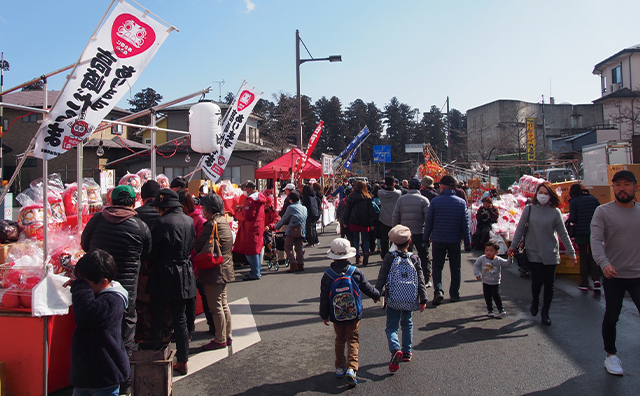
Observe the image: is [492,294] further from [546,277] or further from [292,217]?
[292,217]

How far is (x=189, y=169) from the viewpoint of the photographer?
31.3 meters

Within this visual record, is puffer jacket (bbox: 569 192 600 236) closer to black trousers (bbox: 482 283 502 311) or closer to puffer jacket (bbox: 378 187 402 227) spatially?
black trousers (bbox: 482 283 502 311)

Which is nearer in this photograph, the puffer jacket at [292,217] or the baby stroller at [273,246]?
the puffer jacket at [292,217]

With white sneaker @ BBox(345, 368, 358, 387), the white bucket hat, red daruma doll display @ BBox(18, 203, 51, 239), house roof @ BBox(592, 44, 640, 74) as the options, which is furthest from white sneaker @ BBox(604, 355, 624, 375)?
house roof @ BBox(592, 44, 640, 74)

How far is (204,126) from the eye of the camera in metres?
9.05

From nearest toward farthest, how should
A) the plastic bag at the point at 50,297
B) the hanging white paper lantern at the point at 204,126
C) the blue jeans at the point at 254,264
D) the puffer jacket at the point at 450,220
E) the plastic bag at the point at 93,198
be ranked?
the plastic bag at the point at 50,297, the puffer jacket at the point at 450,220, the plastic bag at the point at 93,198, the blue jeans at the point at 254,264, the hanging white paper lantern at the point at 204,126

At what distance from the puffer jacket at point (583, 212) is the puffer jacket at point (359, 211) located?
3925 mm

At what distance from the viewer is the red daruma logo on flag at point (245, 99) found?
1114 centimetres

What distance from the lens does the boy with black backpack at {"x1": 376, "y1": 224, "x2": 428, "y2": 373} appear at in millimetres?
4352

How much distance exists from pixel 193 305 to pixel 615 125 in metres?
41.5

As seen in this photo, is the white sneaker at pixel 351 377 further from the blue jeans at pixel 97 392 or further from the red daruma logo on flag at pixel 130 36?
the red daruma logo on flag at pixel 130 36

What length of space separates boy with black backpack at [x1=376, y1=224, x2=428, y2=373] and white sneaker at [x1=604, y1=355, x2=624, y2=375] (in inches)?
72.3

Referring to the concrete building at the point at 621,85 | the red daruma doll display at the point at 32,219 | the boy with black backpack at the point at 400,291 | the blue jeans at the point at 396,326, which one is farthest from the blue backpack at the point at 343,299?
the concrete building at the point at 621,85

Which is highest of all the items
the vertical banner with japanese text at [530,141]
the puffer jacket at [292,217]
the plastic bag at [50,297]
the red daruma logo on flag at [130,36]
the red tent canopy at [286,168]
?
the vertical banner with japanese text at [530,141]
